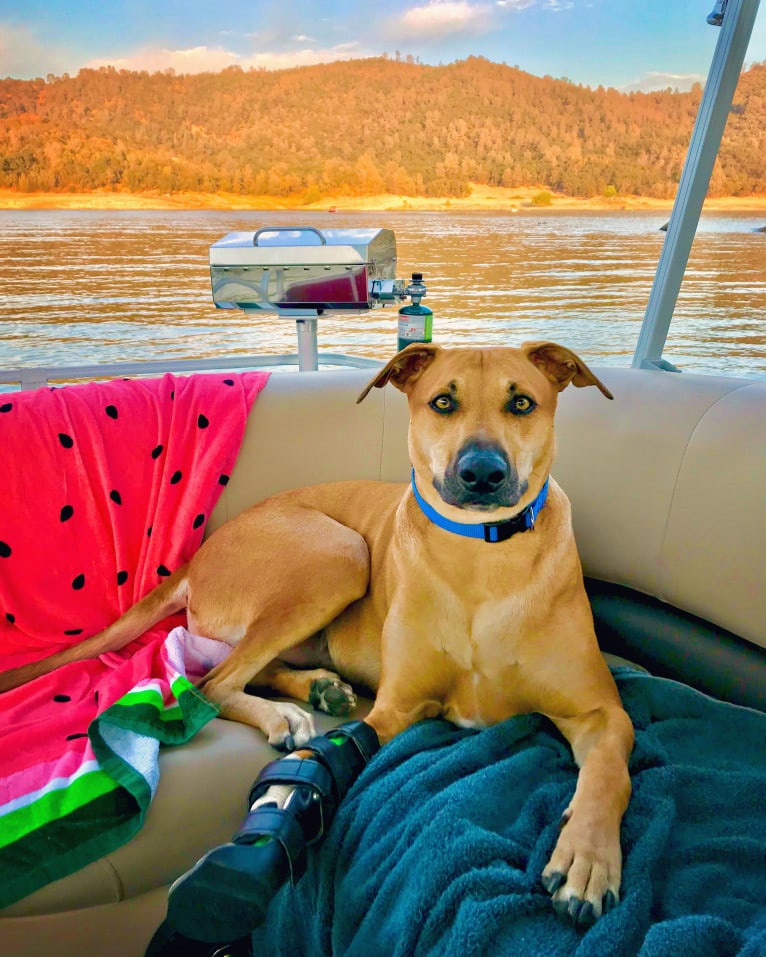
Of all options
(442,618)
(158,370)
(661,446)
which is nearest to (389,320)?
(158,370)

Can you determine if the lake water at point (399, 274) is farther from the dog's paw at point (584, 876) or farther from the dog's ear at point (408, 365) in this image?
the dog's paw at point (584, 876)

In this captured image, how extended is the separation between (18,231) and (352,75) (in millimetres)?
2142

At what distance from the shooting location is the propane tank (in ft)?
8.59

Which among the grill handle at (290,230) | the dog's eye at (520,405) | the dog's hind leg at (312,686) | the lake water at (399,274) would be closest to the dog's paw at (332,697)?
the dog's hind leg at (312,686)

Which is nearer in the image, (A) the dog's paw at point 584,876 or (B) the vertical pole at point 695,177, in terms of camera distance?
(A) the dog's paw at point 584,876

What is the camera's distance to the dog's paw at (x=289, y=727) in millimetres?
1653

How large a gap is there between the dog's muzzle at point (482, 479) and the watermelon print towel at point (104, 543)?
31.4 inches

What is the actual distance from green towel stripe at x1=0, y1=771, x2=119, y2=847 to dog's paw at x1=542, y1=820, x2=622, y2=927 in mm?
839

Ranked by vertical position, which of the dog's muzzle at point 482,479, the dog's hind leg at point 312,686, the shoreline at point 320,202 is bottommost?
the dog's hind leg at point 312,686

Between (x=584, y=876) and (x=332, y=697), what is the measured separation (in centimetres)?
87

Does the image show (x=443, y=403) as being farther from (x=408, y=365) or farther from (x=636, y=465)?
(x=636, y=465)

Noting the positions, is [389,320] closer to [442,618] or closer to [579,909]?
[442,618]

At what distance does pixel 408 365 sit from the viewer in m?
1.82

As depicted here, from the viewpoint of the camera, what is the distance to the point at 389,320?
467 centimetres
